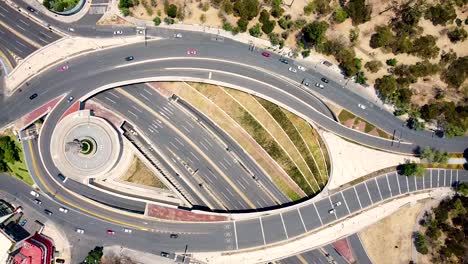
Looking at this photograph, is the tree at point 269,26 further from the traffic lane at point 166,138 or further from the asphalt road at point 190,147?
the traffic lane at point 166,138

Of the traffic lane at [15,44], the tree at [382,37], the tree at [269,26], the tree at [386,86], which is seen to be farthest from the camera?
the traffic lane at [15,44]

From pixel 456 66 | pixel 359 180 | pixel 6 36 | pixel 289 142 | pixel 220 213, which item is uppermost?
pixel 456 66

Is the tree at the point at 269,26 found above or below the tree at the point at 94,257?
above

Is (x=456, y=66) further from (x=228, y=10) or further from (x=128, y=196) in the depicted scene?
(x=128, y=196)

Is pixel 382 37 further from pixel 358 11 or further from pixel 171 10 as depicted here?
pixel 171 10

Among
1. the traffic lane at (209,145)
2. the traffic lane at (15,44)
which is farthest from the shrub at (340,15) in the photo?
the traffic lane at (15,44)

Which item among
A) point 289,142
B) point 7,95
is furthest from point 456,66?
point 7,95
